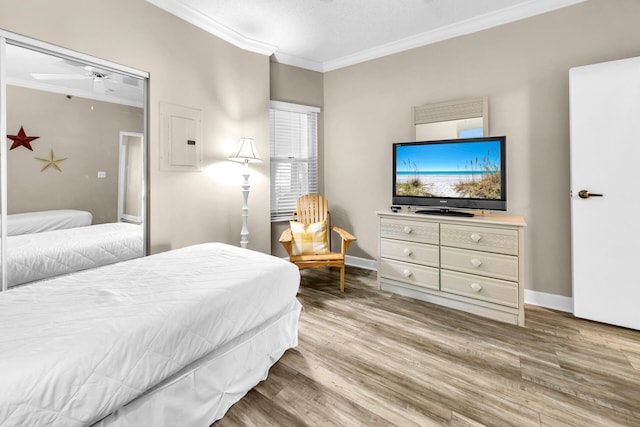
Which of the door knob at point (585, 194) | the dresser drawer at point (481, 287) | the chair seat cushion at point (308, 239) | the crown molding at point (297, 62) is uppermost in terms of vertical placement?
the crown molding at point (297, 62)

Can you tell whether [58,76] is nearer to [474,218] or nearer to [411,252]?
[411,252]

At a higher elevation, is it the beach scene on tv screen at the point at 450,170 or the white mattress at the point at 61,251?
the beach scene on tv screen at the point at 450,170

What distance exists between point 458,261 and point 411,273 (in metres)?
0.48

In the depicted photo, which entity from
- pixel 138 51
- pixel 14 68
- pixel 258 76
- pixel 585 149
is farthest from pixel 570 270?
pixel 14 68

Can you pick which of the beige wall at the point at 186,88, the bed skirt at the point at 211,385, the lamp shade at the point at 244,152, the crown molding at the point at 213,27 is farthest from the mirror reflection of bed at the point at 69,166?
the bed skirt at the point at 211,385

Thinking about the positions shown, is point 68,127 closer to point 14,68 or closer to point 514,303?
point 14,68

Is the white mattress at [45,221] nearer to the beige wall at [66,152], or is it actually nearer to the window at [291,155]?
the beige wall at [66,152]

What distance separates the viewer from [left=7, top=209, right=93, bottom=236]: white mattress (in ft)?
6.66

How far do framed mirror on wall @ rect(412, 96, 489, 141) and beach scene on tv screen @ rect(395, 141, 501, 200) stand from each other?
0.33 metres

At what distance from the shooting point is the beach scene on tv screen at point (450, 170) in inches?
112

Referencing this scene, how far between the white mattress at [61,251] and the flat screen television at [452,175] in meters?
2.79

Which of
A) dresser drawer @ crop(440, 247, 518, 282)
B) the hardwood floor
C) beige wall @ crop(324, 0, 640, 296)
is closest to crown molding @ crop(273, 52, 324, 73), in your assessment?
beige wall @ crop(324, 0, 640, 296)

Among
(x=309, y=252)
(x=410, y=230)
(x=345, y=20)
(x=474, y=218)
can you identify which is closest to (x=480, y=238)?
(x=474, y=218)

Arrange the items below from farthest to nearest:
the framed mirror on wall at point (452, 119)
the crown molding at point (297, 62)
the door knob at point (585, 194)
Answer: the crown molding at point (297, 62) → the framed mirror on wall at point (452, 119) → the door knob at point (585, 194)
